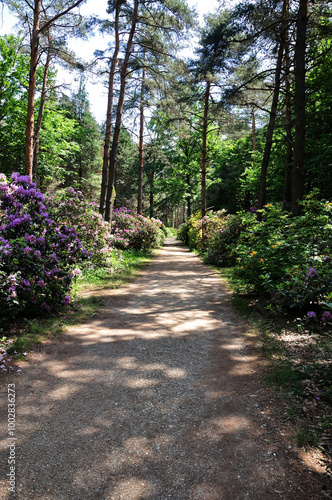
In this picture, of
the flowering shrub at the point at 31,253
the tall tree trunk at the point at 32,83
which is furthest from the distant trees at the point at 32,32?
the flowering shrub at the point at 31,253

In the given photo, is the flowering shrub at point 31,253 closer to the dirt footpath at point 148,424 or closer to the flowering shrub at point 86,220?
the dirt footpath at point 148,424

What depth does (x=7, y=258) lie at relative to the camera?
13.0ft

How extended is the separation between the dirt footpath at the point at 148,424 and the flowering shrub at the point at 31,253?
0.79 meters

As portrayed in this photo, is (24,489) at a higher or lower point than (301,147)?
lower

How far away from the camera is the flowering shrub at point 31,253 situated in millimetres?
3994

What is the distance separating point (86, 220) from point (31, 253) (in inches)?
193

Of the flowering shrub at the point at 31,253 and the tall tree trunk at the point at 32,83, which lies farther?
the tall tree trunk at the point at 32,83

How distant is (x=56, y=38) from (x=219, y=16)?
8225 millimetres

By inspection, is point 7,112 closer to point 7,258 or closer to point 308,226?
point 7,258

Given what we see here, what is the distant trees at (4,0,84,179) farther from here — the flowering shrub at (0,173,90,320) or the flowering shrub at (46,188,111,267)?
the flowering shrub at (0,173,90,320)

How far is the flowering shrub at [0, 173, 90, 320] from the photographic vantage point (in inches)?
157

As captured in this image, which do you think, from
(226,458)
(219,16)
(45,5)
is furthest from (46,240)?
(219,16)

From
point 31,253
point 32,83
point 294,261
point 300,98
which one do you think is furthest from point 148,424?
point 32,83

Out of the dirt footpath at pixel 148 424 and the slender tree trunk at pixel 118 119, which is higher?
the slender tree trunk at pixel 118 119
